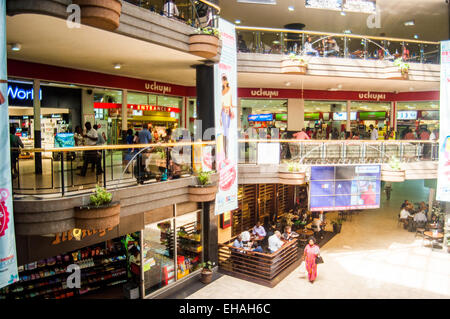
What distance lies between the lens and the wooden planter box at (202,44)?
28.9 feet

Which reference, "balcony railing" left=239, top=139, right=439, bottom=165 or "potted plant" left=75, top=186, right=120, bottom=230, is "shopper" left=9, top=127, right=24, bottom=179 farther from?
"balcony railing" left=239, top=139, right=439, bottom=165

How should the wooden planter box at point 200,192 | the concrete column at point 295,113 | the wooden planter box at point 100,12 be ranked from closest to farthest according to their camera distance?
the wooden planter box at point 100,12
the wooden planter box at point 200,192
the concrete column at point 295,113

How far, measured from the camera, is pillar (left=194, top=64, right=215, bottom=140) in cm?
1052

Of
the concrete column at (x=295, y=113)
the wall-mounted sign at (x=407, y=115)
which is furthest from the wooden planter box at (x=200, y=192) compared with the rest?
the wall-mounted sign at (x=407, y=115)

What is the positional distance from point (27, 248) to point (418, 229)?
15.8m

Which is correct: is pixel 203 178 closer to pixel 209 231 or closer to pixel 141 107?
pixel 209 231

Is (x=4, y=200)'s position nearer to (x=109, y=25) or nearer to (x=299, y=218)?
(x=109, y=25)

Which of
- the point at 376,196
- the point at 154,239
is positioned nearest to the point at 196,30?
the point at 154,239

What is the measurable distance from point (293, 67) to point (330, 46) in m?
2.64

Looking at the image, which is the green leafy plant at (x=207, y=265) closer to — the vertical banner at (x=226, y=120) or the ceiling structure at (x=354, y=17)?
the vertical banner at (x=226, y=120)

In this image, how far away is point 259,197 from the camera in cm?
1647

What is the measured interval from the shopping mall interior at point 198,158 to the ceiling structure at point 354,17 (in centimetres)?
15

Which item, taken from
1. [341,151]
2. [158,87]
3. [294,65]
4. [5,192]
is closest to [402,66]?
[341,151]

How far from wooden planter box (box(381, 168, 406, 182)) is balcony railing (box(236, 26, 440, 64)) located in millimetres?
4883
